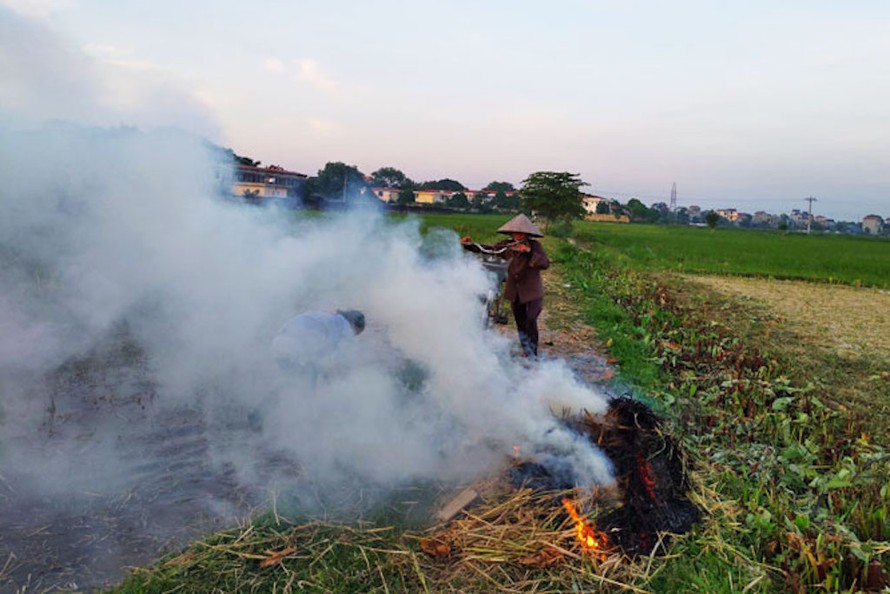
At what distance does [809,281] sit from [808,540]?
66.1ft

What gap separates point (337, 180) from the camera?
48.2ft

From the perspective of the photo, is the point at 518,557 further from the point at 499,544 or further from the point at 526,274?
the point at 526,274

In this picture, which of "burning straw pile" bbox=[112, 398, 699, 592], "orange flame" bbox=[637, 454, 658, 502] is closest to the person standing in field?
"burning straw pile" bbox=[112, 398, 699, 592]

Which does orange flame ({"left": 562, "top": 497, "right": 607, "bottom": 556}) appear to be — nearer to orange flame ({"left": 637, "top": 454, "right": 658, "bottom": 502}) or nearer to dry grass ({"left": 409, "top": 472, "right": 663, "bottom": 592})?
dry grass ({"left": 409, "top": 472, "right": 663, "bottom": 592})

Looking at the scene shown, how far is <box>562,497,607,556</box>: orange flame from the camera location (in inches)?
136

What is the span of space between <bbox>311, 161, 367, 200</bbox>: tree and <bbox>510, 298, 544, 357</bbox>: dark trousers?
5.33 m

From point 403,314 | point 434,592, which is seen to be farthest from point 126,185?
point 434,592

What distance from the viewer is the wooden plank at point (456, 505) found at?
3.80 meters

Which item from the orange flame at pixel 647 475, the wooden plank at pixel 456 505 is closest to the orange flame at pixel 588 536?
the orange flame at pixel 647 475

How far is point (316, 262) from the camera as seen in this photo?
786cm

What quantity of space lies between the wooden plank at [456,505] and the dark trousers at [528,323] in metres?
3.22

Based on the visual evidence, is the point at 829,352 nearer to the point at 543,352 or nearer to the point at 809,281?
the point at 543,352

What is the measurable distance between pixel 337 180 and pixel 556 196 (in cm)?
2626

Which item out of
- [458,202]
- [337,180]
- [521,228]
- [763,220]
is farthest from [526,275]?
[763,220]
